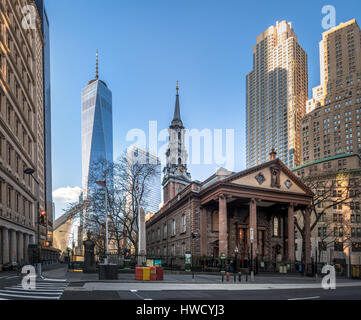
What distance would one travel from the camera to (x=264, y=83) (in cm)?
19562

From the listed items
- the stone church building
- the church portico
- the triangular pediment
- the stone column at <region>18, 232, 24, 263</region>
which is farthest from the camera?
the stone column at <region>18, 232, 24, 263</region>

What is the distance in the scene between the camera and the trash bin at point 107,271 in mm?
24875

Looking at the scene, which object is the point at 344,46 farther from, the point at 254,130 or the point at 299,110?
the point at 254,130

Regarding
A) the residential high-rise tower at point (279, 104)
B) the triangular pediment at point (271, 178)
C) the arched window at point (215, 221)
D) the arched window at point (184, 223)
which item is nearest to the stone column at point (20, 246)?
the arched window at point (184, 223)

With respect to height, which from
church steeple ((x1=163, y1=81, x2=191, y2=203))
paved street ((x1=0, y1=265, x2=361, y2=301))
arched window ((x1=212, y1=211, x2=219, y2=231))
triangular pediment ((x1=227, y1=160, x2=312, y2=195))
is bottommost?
paved street ((x1=0, y1=265, x2=361, y2=301))

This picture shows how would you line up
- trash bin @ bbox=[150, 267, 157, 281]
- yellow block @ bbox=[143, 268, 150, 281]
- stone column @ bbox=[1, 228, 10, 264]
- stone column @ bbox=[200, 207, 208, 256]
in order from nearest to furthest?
yellow block @ bbox=[143, 268, 150, 281], trash bin @ bbox=[150, 267, 157, 281], stone column @ bbox=[1, 228, 10, 264], stone column @ bbox=[200, 207, 208, 256]

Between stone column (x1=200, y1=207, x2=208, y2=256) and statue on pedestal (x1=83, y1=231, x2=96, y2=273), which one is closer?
statue on pedestal (x1=83, y1=231, x2=96, y2=273)

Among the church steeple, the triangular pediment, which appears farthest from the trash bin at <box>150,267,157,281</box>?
the church steeple

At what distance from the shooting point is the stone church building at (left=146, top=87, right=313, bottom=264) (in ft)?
147

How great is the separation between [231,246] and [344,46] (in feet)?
470

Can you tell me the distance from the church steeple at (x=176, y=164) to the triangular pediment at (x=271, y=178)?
4399cm

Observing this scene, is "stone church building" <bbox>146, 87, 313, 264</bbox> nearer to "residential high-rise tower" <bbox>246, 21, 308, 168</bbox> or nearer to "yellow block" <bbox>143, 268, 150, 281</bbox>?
"yellow block" <bbox>143, 268, 150, 281</bbox>

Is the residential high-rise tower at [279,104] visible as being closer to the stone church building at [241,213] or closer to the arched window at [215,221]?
the stone church building at [241,213]
